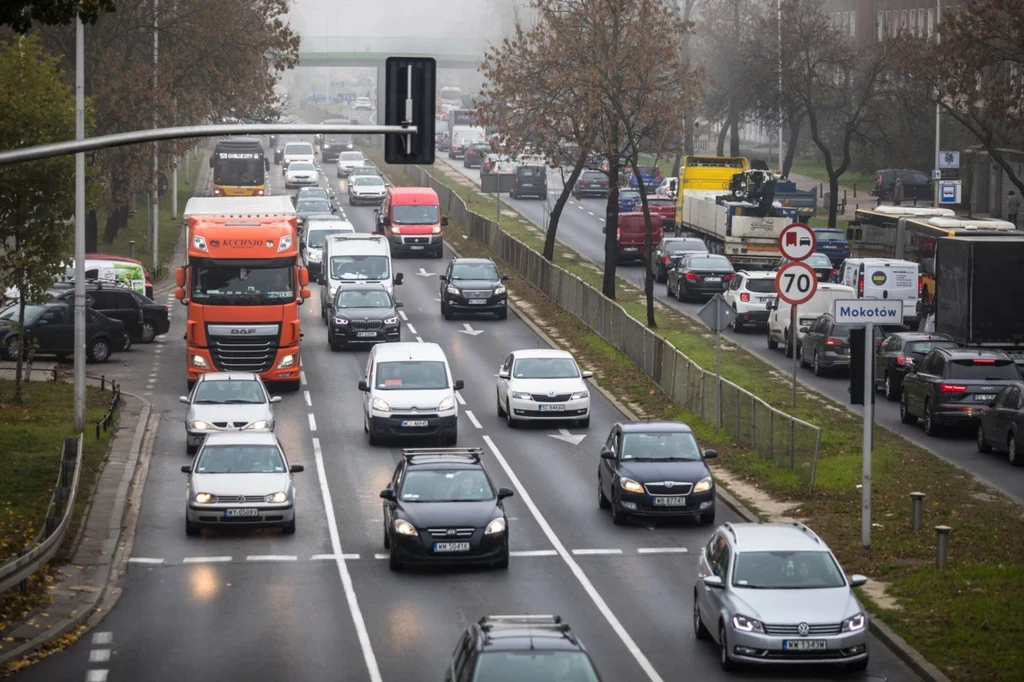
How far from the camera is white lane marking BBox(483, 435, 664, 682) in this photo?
1822 centimetres

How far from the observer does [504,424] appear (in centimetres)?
3525

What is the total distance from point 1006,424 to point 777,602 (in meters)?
13.8

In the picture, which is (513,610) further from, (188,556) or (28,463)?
(28,463)

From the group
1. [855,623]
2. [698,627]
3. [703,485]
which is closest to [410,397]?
[703,485]

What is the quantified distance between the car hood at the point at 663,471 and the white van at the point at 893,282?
2253 cm

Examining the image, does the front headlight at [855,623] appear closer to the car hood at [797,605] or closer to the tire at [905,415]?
the car hood at [797,605]

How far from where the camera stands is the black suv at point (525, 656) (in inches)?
530

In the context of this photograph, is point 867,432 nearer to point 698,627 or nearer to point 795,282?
point 698,627

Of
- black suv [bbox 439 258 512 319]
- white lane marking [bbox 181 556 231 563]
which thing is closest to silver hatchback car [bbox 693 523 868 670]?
white lane marking [bbox 181 556 231 563]

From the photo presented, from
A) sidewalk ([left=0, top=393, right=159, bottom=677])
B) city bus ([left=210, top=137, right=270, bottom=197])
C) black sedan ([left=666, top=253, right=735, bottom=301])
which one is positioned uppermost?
city bus ([left=210, top=137, right=270, bottom=197])

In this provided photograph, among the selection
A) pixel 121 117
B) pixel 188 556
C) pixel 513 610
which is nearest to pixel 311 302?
pixel 121 117

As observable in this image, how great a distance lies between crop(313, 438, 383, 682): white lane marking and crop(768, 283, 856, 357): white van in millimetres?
15637

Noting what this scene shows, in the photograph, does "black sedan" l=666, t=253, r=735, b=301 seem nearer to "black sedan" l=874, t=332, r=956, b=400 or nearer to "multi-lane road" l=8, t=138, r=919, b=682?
"black sedan" l=874, t=332, r=956, b=400

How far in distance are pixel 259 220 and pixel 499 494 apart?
54.7 feet
